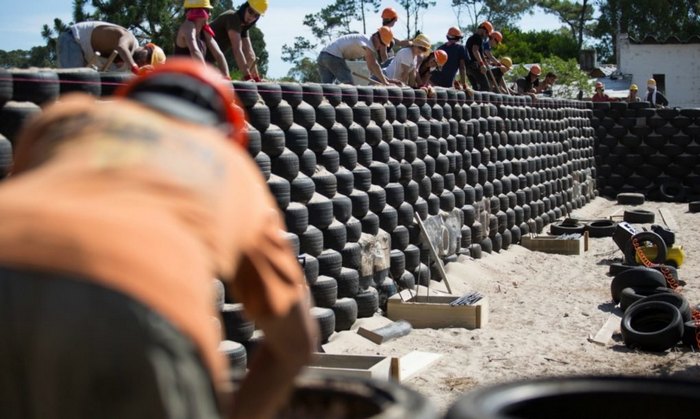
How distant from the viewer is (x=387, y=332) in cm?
945

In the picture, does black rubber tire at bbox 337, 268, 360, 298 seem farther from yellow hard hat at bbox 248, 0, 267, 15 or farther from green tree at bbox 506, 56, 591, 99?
green tree at bbox 506, 56, 591, 99

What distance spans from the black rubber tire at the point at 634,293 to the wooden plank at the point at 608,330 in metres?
0.15

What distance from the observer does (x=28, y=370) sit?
1.96 metres

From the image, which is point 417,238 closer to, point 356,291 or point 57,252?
point 356,291

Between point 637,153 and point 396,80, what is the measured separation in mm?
13368

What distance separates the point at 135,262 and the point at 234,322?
582 cm

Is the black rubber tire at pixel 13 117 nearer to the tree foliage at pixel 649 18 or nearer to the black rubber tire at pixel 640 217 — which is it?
the black rubber tire at pixel 640 217

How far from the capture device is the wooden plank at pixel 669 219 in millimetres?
19114

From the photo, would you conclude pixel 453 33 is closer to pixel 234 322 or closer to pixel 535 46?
pixel 234 322

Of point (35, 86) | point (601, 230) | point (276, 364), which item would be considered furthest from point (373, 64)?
point (276, 364)

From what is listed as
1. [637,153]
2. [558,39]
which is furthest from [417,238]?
[558,39]

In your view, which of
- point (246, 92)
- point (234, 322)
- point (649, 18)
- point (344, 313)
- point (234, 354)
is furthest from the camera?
point (649, 18)

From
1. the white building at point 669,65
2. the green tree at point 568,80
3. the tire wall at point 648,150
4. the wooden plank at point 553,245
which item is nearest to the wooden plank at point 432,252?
the wooden plank at point 553,245

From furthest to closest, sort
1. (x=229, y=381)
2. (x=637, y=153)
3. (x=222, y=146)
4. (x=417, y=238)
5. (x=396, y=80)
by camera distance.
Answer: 1. (x=637, y=153)
2. (x=396, y=80)
3. (x=417, y=238)
4. (x=229, y=381)
5. (x=222, y=146)
